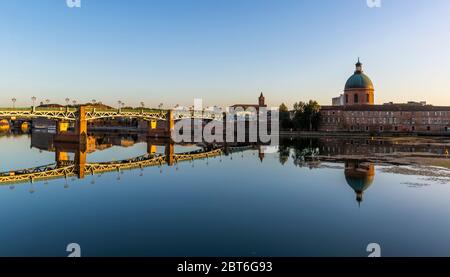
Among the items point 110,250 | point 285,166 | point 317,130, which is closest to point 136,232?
point 110,250

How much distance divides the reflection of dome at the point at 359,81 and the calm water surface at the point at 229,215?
104m

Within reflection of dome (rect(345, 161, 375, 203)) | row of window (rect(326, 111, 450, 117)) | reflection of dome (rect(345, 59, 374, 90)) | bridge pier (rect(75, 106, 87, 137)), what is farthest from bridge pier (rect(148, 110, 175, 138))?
reflection of dome (rect(345, 59, 374, 90))

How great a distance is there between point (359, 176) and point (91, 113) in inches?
2472

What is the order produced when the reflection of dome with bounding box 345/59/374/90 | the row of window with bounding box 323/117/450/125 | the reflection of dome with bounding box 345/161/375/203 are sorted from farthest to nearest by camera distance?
1. the reflection of dome with bounding box 345/59/374/90
2. the row of window with bounding box 323/117/450/125
3. the reflection of dome with bounding box 345/161/375/203

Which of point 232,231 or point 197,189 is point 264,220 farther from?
point 197,189

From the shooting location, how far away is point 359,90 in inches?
5167

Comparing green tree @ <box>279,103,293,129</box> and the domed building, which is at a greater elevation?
the domed building

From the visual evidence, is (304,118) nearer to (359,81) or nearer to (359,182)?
(359,81)

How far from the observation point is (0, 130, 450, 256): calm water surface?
50.0 feet

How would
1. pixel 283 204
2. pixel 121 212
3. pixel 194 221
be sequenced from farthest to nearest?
1. pixel 283 204
2. pixel 121 212
3. pixel 194 221

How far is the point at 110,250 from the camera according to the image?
14.8 metres

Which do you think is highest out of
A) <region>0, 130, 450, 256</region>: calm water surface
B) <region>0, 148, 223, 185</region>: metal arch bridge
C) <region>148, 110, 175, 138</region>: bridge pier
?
<region>148, 110, 175, 138</region>: bridge pier

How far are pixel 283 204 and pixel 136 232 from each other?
377 inches

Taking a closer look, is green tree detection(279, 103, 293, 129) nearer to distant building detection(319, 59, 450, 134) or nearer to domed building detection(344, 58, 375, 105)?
distant building detection(319, 59, 450, 134)
